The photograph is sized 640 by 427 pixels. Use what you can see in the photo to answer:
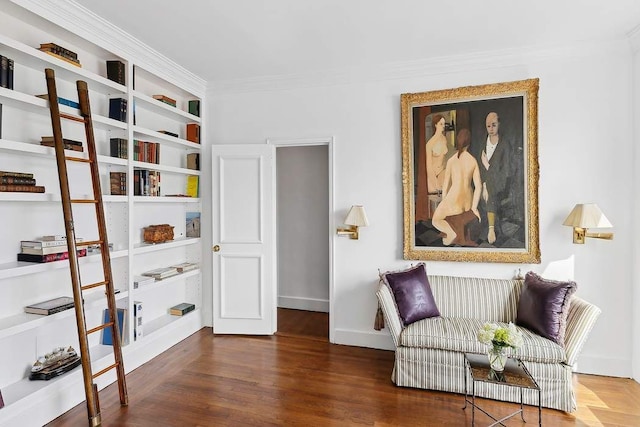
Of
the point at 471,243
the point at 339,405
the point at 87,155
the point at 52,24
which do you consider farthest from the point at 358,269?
the point at 52,24

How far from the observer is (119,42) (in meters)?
3.01

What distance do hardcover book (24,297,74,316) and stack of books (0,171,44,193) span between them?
80cm

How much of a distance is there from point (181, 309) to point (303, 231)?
6.35 ft

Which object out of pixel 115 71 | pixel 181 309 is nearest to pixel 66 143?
pixel 115 71

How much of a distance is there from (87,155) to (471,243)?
3.39 m

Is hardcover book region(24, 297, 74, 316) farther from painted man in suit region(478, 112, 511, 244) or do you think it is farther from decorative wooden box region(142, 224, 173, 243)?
painted man in suit region(478, 112, 511, 244)

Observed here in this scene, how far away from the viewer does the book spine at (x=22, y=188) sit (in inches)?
86.6

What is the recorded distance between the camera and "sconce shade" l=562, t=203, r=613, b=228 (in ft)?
9.58

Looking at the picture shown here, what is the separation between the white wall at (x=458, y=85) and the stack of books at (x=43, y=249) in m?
2.16

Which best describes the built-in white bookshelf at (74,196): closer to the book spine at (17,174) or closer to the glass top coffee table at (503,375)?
the book spine at (17,174)

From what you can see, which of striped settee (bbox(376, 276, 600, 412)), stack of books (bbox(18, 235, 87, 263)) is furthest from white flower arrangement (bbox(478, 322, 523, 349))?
stack of books (bbox(18, 235, 87, 263))

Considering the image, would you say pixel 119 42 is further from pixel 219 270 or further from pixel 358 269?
pixel 358 269

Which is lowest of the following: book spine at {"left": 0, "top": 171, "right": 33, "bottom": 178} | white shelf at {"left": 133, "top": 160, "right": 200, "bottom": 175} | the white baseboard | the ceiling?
the white baseboard

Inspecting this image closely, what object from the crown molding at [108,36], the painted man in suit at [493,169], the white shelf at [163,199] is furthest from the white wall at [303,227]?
the painted man in suit at [493,169]
